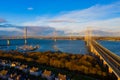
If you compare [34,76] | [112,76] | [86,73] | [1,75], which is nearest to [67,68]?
[86,73]

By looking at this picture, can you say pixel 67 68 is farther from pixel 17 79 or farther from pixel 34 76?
pixel 17 79

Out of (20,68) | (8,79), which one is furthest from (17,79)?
(20,68)

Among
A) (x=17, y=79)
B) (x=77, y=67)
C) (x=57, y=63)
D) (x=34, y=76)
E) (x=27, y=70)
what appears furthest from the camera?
(x=57, y=63)

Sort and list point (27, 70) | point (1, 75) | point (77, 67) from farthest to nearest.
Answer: point (77, 67)
point (27, 70)
point (1, 75)

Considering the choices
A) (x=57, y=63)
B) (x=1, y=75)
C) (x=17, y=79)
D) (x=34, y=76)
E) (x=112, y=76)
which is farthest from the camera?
(x=57, y=63)

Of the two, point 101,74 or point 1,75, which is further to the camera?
point 101,74

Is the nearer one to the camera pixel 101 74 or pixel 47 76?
pixel 47 76

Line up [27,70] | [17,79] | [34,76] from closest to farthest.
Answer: [17,79] → [34,76] → [27,70]

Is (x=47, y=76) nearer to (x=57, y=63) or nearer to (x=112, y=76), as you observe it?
(x=112, y=76)

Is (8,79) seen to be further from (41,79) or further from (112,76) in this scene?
(112,76)
